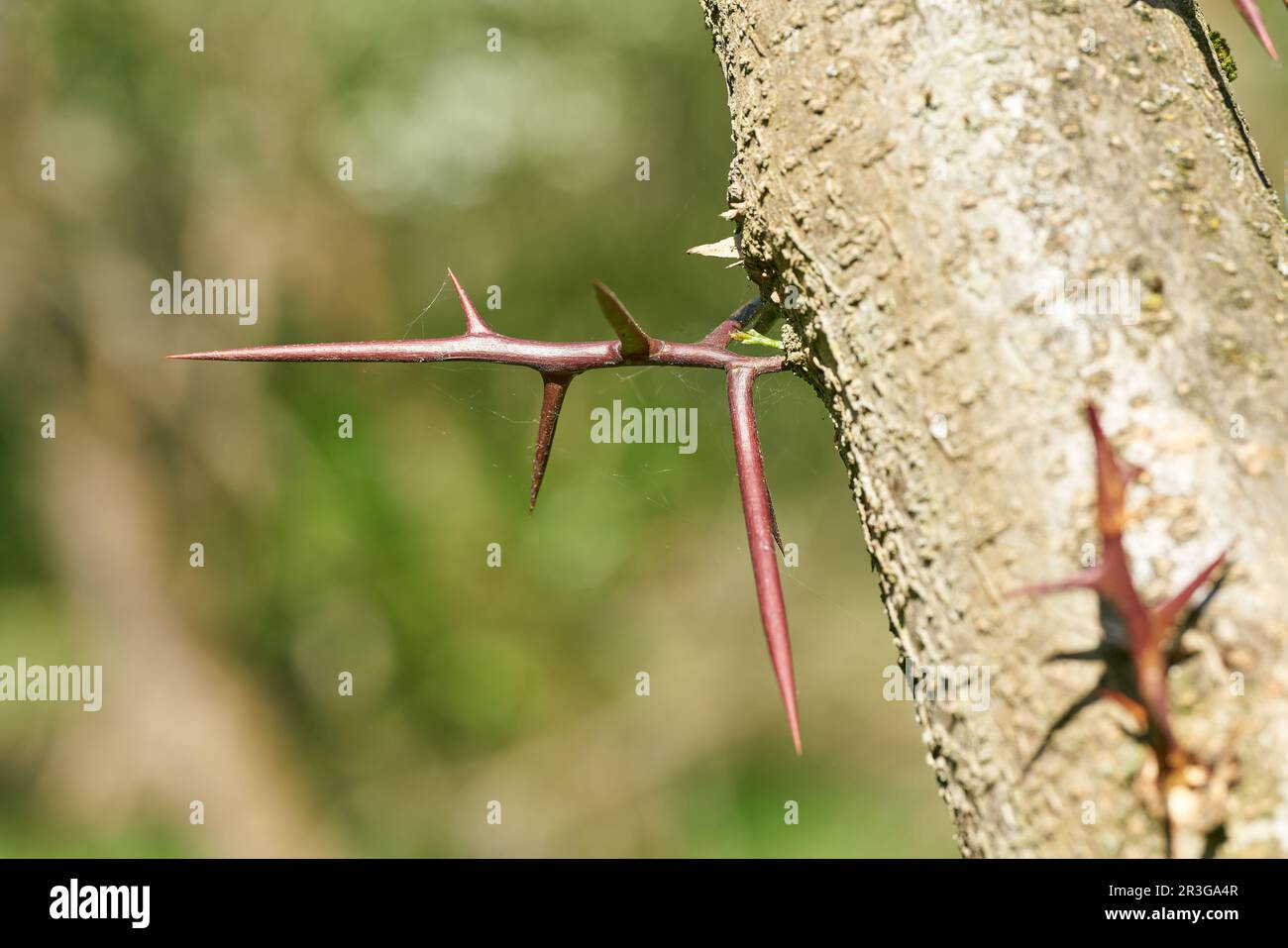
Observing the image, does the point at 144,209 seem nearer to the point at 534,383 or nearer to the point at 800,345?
the point at 534,383

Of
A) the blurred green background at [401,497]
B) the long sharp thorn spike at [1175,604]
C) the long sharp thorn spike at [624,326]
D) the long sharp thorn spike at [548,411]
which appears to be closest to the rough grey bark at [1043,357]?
the long sharp thorn spike at [1175,604]

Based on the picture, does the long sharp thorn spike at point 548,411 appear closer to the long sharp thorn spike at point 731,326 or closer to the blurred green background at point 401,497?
the long sharp thorn spike at point 731,326

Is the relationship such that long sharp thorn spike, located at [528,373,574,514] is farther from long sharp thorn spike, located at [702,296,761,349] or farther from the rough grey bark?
the rough grey bark

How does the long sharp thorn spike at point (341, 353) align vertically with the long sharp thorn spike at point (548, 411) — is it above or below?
above

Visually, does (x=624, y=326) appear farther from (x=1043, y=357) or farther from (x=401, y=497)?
(x=401, y=497)

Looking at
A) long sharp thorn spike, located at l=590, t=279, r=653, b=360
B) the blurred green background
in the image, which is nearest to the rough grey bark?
long sharp thorn spike, located at l=590, t=279, r=653, b=360

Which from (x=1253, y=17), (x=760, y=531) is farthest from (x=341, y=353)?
(x=1253, y=17)
